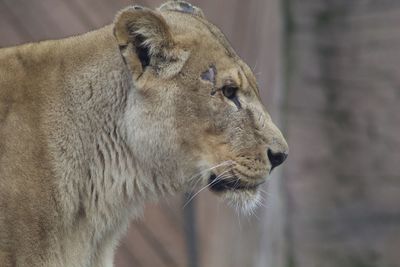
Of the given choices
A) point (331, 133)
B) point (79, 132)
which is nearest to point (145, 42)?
point (79, 132)

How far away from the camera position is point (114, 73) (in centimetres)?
444

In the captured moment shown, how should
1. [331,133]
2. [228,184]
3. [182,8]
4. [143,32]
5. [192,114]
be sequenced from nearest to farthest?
[143,32] → [192,114] → [228,184] → [182,8] → [331,133]

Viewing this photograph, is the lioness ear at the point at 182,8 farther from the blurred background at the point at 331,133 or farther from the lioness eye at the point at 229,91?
the blurred background at the point at 331,133

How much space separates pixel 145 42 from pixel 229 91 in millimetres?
371

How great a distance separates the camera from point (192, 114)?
4.43m

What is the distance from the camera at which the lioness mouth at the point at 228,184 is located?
4516 mm

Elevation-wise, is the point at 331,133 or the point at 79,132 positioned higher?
the point at 79,132

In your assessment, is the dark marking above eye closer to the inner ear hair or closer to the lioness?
the lioness

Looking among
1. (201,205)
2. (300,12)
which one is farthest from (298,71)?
(201,205)

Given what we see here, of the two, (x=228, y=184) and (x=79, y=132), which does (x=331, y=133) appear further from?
(x=79, y=132)

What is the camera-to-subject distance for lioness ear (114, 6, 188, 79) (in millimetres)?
4301

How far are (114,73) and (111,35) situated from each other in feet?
0.50

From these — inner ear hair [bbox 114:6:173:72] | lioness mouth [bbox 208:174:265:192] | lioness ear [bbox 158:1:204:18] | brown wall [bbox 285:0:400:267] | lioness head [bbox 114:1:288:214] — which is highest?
inner ear hair [bbox 114:6:173:72]

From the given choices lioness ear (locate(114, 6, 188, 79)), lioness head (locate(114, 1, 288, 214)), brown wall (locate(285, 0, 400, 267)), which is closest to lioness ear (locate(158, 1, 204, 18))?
lioness head (locate(114, 1, 288, 214))
